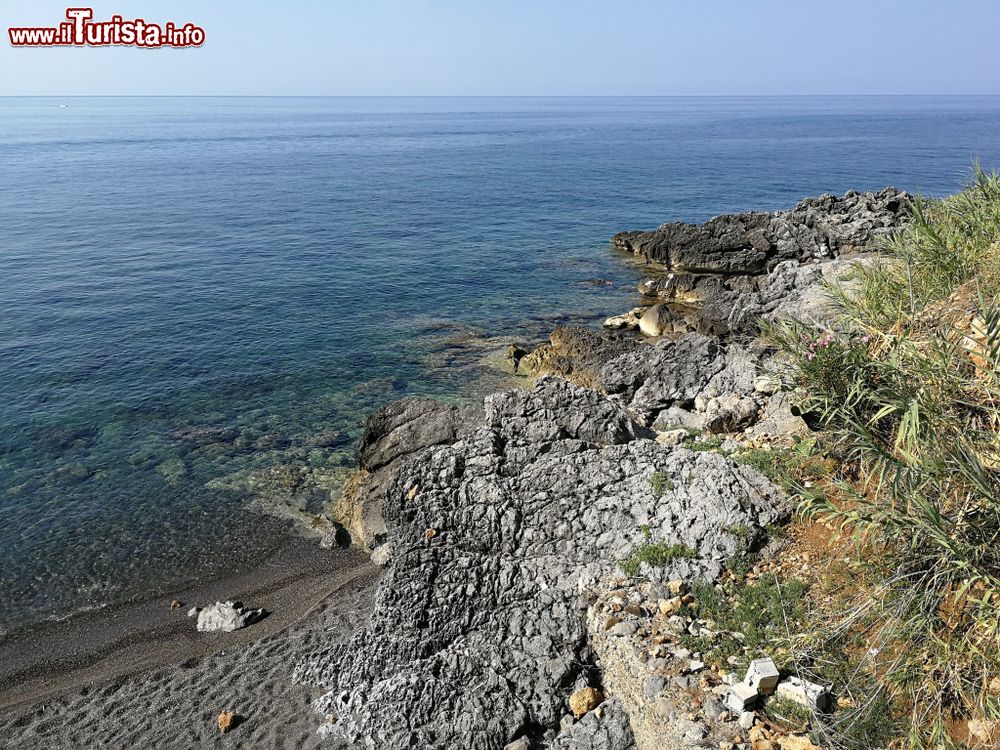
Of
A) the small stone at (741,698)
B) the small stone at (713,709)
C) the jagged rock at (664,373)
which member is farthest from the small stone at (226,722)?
the jagged rock at (664,373)

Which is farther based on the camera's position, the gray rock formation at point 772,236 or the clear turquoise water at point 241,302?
the gray rock formation at point 772,236

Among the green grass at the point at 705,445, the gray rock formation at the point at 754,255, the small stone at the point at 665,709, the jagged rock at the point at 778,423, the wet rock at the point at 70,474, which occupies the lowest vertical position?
the wet rock at the point at 70,474

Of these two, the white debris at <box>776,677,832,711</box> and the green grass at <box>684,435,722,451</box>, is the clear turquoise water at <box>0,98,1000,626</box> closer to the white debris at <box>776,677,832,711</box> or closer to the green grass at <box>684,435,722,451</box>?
the green grass at <box>684,435,722,451</box>

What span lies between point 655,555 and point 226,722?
9096 millimetres

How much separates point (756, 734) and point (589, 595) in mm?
4181

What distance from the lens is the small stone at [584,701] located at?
39.1ft

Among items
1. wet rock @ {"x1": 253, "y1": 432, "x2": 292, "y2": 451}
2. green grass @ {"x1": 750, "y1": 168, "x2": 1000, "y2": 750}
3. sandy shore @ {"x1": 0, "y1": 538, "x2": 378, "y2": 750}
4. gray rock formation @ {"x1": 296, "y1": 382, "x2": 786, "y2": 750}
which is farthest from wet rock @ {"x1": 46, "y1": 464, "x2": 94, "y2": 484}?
green grass @ {"x1": 750, "y1": 168, "x2": 1000, "y2": 750}

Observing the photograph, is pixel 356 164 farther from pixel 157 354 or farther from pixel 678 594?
pixel 678 594

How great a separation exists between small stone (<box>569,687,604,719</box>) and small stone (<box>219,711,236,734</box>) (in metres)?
6.85

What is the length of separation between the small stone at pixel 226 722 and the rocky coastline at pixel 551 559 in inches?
60.0

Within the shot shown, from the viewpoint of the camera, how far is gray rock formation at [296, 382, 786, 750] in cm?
1241

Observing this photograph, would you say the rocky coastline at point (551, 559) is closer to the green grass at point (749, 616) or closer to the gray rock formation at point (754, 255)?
the green grass at point (749, 616)

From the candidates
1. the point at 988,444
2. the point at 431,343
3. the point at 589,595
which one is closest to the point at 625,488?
the point at 589,595

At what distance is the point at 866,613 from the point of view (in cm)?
988
